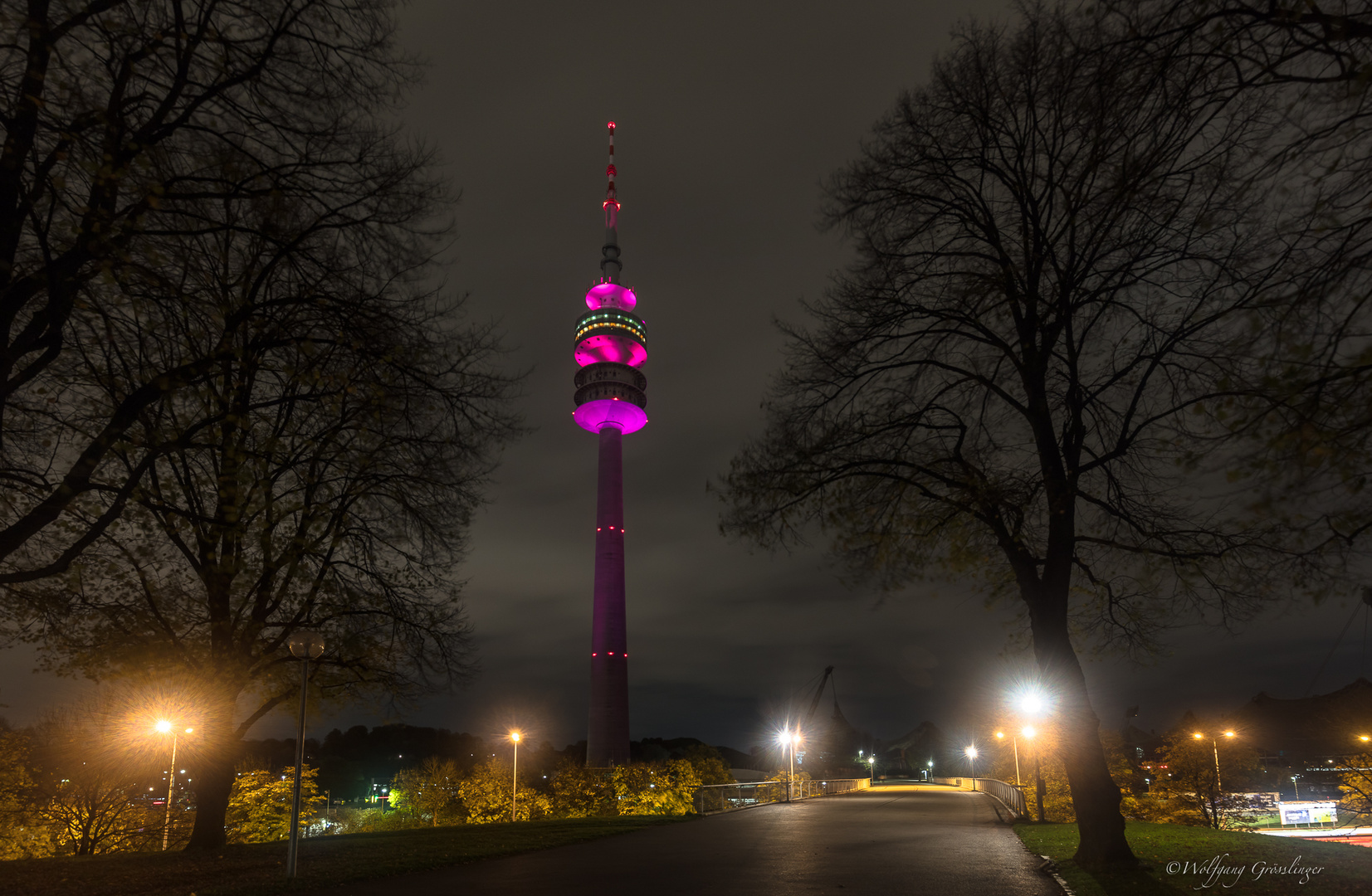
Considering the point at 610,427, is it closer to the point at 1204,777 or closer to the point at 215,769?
the point at 1204,777

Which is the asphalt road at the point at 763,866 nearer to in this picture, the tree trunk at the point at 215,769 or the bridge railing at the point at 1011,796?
the tree trunk at the point at 215,769

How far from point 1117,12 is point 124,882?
14125mm

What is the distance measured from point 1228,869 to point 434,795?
51268mm

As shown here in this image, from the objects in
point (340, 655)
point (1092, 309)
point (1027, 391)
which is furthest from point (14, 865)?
point (1092, 309)

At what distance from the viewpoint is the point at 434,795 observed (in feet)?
169

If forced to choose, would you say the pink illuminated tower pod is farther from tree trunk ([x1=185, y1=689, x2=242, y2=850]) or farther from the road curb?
the road curb

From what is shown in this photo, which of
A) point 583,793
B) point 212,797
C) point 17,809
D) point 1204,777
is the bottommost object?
point 1204,777

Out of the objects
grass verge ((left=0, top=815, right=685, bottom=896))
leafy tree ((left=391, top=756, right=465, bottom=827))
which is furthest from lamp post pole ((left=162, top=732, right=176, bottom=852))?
leafy tree ((left=391, top=756, right=465, bottom=827))

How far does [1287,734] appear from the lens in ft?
550

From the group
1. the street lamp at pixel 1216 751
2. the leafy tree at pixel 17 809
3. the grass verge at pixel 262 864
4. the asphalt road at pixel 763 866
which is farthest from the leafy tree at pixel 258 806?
the street lamp at pixel 1216 751

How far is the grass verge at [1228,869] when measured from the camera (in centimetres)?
838

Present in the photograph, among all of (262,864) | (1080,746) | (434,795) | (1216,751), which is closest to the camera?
(1080,746)

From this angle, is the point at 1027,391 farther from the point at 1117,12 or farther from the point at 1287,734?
the point at 1287,734

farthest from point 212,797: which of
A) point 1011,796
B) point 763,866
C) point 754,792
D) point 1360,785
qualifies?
point 1360,785
